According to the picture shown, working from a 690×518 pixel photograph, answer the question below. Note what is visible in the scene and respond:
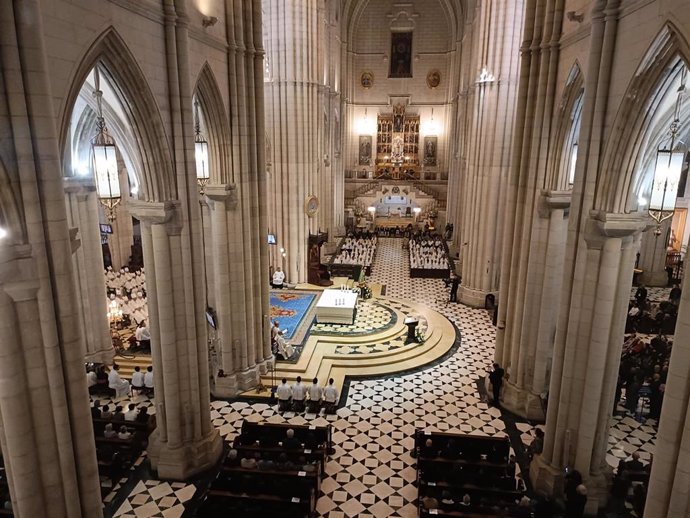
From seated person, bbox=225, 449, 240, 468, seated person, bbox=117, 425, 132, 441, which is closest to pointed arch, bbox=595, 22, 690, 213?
seated person, bbox=225, 449, 240, 468

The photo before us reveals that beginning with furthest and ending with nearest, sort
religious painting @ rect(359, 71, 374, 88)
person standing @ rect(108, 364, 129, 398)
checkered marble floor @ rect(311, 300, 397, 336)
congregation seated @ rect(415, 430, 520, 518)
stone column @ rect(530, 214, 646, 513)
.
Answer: religious painting @ rect(359, 71, 374, 88)
checkered marble floor @ rect(311, 300, 397, 336)
person standing @ rect(108, 364, 129, 398)
congregation seated @ rect(415, 430, 520, 518)
stone column @ rect(530, 214, 646, 513)

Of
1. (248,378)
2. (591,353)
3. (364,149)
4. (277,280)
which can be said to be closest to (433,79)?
(364,149)

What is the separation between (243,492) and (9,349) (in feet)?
18.7

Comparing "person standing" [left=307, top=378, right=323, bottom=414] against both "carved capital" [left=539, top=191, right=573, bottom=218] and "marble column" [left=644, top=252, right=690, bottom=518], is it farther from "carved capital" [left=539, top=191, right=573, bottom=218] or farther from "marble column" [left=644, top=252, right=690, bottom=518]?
"marble column" [left=644, top=252, right=690, bottom=518]

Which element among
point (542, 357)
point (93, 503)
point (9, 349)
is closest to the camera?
point (9, 349)

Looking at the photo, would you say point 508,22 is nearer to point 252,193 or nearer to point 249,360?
point 252,193

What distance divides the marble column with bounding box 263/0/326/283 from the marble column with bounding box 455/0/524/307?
8695mm

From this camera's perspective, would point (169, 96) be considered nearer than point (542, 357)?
Yes

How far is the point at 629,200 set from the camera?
9.41 metres

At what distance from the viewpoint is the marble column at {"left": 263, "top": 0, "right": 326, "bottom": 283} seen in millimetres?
24875

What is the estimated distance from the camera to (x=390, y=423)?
14445 millimetres

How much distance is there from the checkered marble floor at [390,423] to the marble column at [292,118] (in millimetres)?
11185

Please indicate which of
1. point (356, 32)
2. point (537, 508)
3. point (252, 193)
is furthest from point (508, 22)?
point (356, 32)

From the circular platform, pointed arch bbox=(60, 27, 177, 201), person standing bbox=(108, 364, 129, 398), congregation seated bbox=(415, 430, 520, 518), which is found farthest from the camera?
the circular platform
